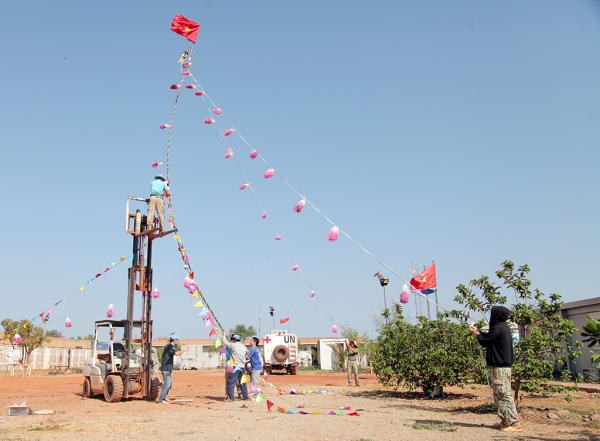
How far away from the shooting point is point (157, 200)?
11.8 meters

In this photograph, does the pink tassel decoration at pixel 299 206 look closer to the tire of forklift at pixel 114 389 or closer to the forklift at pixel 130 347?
the forklift at pixel 130 347

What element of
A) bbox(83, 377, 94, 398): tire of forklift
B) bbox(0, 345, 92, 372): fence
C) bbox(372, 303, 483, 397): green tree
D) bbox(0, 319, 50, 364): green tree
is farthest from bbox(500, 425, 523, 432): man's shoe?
bbox(0, 345, 92, 372): fence

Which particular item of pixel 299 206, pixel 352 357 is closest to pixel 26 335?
pixel 352 357

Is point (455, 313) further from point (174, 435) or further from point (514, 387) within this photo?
point (174, 435)

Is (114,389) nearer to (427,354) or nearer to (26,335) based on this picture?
(427,354)

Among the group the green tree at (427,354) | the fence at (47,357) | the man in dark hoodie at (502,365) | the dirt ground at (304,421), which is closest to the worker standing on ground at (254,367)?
the dirt ground at (304,421)

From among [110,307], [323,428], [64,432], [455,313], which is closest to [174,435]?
[64,432]

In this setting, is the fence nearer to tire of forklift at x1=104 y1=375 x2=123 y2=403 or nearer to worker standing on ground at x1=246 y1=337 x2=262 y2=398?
tire of forklift at x1=104 y1=375 x2=123 y2=403

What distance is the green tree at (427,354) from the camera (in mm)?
10537

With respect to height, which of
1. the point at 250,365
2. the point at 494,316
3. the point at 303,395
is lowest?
the point at 303,395

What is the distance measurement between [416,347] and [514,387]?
3.16 metres

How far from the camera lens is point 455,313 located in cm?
957

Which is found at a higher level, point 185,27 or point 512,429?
point 185,27

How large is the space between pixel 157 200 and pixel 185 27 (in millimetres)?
4207
